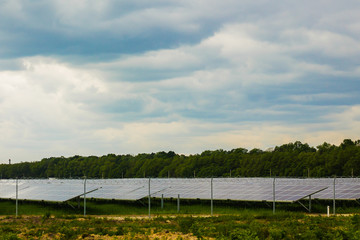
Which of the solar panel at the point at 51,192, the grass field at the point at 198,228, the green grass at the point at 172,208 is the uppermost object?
the solar panel at the point at 51,192

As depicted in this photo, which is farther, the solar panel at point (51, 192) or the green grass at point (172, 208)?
the solar panel at point (51, 192)

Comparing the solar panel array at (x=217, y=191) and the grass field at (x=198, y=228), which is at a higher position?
the solar panel array at (x=217, y=191)

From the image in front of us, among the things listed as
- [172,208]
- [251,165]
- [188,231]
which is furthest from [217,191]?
[251,165]

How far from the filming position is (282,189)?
4103 centimetres

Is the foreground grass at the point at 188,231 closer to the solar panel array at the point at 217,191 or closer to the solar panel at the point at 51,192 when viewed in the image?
the solar panel array at the point at 217,191

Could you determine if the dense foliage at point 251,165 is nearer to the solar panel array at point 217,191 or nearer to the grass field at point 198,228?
the solar panel array at point 217,191

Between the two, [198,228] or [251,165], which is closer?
[198,228]

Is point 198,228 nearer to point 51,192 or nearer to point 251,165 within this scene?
point 51,192

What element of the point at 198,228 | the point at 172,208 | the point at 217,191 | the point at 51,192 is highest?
the point at 217,191

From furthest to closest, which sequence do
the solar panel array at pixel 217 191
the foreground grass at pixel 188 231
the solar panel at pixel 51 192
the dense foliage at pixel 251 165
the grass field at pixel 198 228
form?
1. the dense foliage at pixel 251 165
2. the solar panel at pixel 51 192
3. the solar panel array at pixel 217 191
4. the grass field at pixel 198 228
5. the foreground grass at pixel 188 231

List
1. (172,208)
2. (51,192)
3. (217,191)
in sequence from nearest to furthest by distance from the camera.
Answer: (172,208) < (217,191) < (51,192)

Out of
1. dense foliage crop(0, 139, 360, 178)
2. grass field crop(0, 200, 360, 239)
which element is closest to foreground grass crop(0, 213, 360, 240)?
grass field crop(0, 200, 360, 239)

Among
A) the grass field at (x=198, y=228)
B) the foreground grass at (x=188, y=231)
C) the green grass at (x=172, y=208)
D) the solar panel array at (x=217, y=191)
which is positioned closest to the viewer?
the foreground grass at (x=188, y=231)

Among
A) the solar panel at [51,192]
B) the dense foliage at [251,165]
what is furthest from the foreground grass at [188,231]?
the dense foliage at [251,165]
